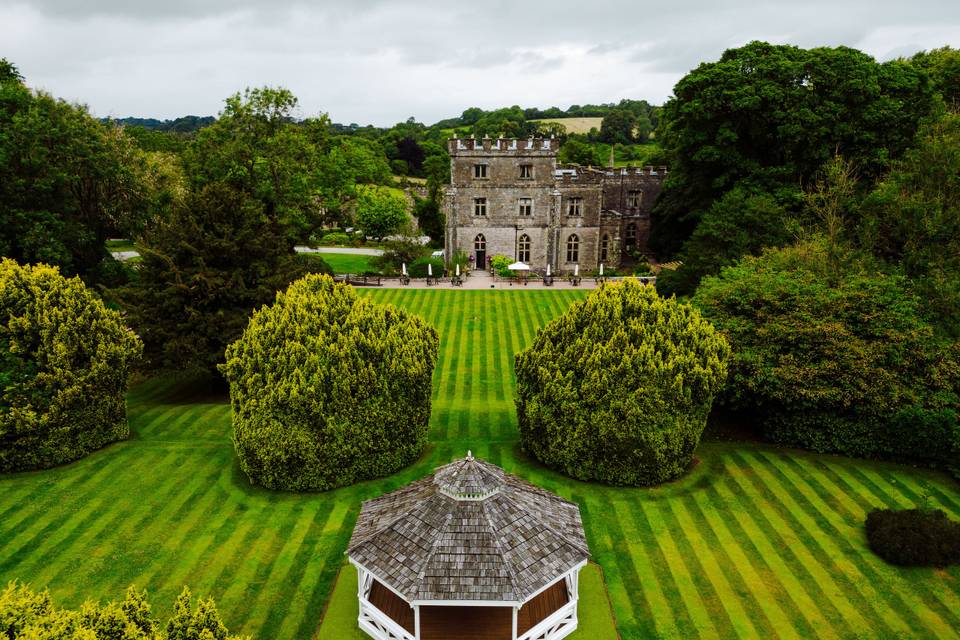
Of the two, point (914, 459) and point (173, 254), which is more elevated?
point (173, 254)

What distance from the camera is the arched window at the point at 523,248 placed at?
61.0 m

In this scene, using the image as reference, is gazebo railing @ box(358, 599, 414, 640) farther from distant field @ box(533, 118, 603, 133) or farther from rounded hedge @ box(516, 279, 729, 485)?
distant field @ box(533, 118, 603, 133)

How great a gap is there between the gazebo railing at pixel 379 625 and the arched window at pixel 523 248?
156ft

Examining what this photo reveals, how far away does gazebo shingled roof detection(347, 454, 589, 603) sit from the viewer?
15.2 metres

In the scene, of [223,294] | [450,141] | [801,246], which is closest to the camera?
[223,294]

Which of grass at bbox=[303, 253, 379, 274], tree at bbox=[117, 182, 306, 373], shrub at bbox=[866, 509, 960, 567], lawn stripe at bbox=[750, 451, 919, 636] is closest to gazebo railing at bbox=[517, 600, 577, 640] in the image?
lawn stripe at bbox=[750, 451, 919, 636]

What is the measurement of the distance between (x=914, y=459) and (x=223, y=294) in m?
33.5

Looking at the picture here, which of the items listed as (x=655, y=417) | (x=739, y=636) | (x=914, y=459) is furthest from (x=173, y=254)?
(x=914, y=459)

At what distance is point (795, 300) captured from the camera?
87.3ft

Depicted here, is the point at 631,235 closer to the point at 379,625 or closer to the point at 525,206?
the point at 525,206

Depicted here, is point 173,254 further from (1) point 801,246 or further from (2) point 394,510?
(1) point 801,246

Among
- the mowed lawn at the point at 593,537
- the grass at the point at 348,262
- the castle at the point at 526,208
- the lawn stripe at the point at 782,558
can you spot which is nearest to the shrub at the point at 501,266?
the castle at the point at 526,208


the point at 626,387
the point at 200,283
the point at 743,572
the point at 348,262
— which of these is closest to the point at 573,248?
the point at 348,262

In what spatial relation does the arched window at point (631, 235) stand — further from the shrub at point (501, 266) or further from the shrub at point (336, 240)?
the shrub at point (336, 240)
